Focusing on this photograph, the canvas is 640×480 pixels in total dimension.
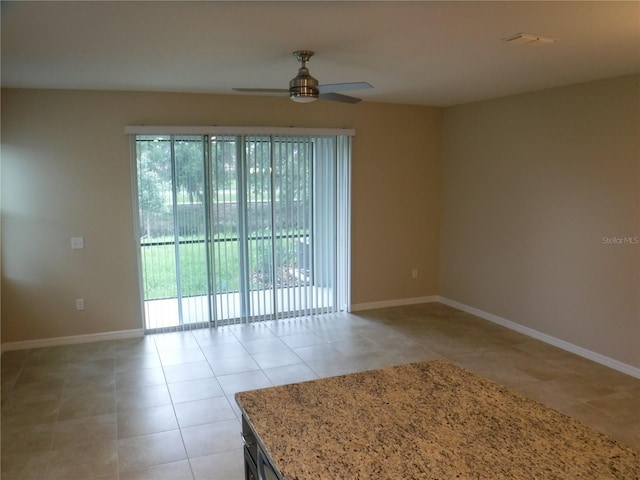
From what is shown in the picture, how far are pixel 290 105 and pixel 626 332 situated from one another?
3887mm

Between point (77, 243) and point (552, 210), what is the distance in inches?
184

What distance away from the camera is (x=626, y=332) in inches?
158

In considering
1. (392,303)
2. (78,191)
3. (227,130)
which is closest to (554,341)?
(392,303)

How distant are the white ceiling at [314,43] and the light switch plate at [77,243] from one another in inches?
56.9

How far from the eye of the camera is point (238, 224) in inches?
205

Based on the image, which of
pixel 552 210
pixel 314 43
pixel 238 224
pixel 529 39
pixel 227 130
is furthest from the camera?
pixel 238 224

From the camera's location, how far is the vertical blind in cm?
494

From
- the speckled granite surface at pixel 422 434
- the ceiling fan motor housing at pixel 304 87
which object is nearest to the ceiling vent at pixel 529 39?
the ceiling fan motor housing at pixel 304 87

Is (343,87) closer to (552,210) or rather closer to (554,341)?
(552,210)

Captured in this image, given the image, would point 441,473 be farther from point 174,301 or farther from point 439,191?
point 439,191

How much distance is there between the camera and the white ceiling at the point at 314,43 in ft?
7.57

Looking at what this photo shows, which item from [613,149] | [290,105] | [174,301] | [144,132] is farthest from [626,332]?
[144,132]

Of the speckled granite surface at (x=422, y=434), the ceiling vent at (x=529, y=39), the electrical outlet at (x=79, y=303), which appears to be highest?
the ceiling vent at (x=529, y=39)

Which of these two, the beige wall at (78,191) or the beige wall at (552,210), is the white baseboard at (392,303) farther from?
the beige wall at (78,191)
